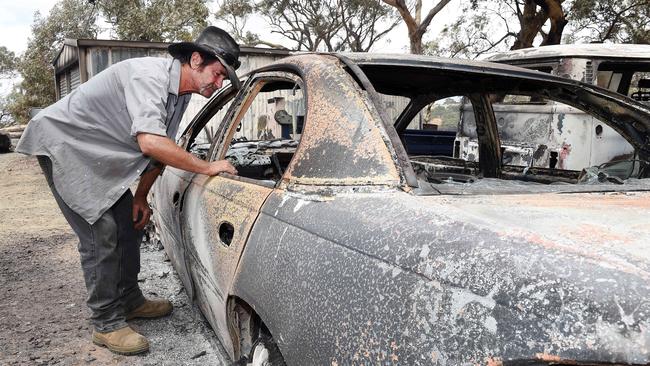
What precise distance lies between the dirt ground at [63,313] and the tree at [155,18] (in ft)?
51.4

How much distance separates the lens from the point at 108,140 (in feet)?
8.38

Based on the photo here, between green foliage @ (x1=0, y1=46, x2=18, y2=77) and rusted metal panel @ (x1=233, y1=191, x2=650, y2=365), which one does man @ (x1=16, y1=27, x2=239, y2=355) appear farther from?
green foliage @ (x1=0, y1=46, x2=18, y2=77)

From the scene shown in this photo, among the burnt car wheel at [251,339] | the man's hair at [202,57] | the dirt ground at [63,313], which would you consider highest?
the man's hair at [202,57]

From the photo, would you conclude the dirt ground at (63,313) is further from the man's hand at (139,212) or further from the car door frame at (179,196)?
the man's hand at (139,212)

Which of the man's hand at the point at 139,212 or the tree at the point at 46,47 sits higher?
the tree at the point at 46,47

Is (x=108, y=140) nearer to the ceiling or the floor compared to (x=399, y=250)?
nearer to the ceiling

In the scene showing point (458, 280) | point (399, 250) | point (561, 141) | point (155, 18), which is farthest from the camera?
point (155, 18)

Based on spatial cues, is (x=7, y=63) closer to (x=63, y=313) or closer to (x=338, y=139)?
(x=63, y=313)

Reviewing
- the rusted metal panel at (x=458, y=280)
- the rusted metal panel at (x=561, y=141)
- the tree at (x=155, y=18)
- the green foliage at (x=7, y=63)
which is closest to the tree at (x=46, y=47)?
the tree at (x=155, y=18)

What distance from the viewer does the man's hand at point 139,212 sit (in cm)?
293

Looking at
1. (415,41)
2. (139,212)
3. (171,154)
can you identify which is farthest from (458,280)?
A: (415,41)

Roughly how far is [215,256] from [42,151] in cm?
116

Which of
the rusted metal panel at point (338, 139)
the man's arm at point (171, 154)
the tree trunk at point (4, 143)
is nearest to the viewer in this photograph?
the rusted metal panel at point (338, 139)

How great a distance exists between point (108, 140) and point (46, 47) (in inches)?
946
